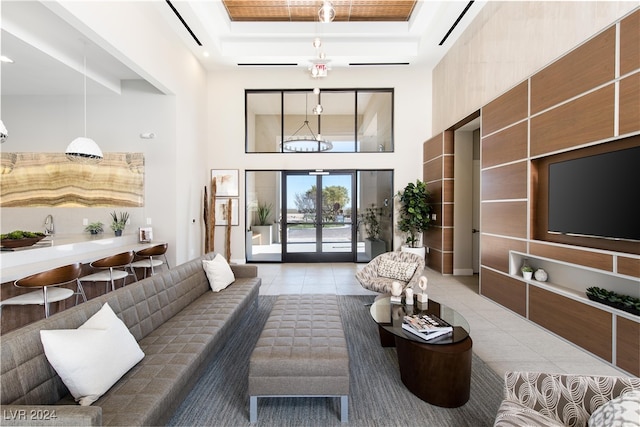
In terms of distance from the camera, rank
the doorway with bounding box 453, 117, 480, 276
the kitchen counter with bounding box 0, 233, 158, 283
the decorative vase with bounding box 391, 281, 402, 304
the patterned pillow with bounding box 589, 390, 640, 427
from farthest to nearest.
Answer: the doorway with bounding box 453, 117, 480, 276
the decorative vase with bounding box 391, 281, 402, 304
the kitchen counter with bounding box 0, 233, 158, 283
the patterned pillow with bounding box 589, 390, 640, 427

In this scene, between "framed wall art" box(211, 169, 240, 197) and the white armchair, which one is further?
"framed wall art" box(211, 169, 240, 197)

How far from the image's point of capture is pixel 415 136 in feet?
22.2

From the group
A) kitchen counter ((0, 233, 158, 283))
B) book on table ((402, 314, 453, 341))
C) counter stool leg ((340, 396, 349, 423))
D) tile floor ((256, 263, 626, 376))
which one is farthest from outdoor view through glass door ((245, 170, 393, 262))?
counter stool leg ((340, 396, 349, 423))

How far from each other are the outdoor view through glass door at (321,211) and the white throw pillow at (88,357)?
5.34 m

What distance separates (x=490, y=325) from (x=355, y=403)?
2235mm

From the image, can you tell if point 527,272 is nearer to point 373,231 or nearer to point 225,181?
point 373,231

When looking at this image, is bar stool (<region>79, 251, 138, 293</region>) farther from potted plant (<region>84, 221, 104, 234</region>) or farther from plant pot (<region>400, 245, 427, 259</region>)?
plant pot (<region>400, 245, 427, 259</region>)

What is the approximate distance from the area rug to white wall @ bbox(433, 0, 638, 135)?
346 cm

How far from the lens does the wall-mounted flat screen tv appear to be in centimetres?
242

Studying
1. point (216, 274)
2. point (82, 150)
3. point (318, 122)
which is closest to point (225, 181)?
point (318, 122)

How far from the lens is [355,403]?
6.68 feet

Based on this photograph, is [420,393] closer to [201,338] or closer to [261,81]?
[201,338]

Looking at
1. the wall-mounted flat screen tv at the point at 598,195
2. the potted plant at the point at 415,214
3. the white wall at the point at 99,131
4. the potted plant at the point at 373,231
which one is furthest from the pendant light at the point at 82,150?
the wall-mounted flat screen tv at the point at 598,195

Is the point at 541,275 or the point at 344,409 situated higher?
the point at 541,275
